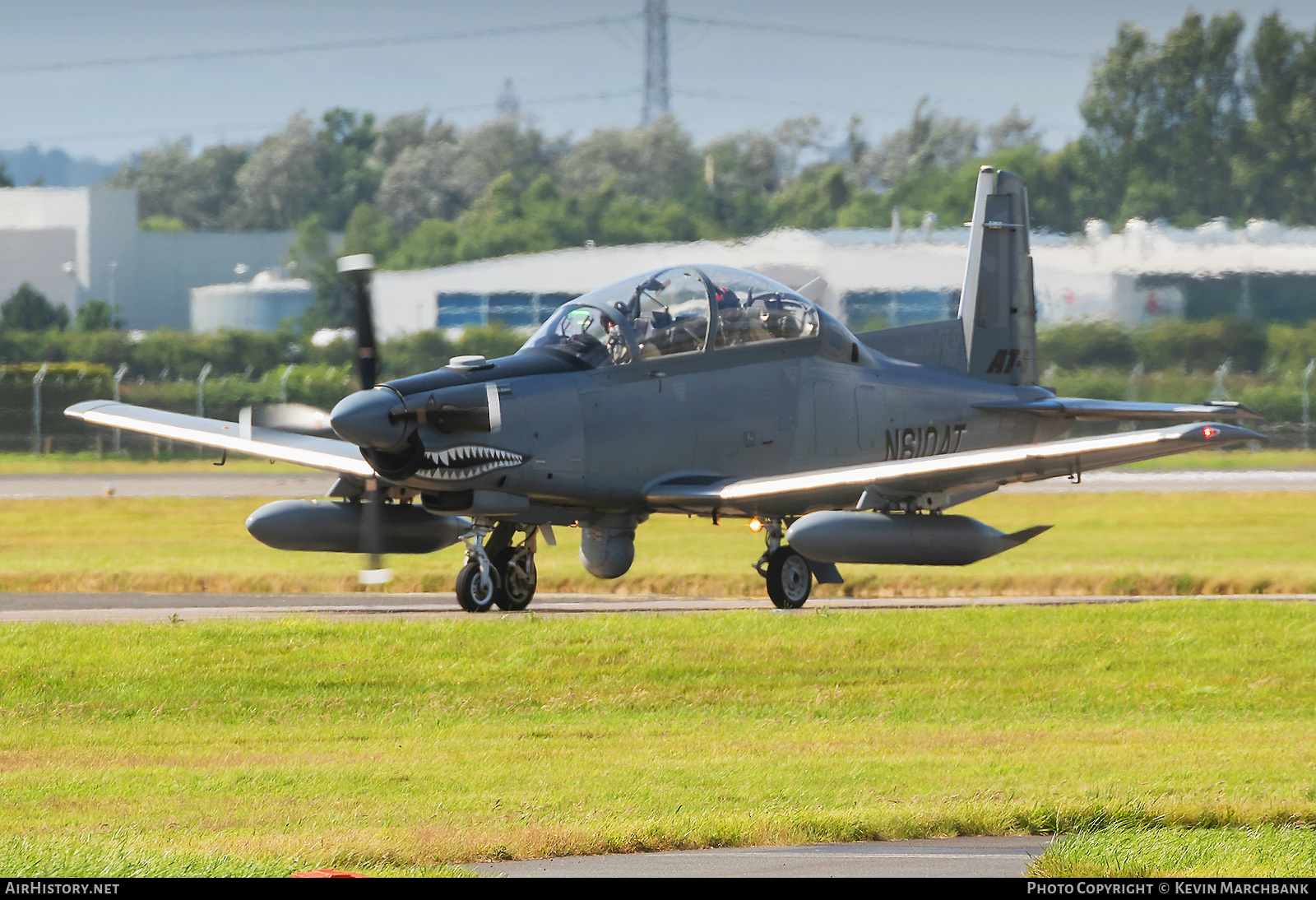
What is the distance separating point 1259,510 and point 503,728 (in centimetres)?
2560

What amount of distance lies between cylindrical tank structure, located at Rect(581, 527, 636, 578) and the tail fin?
659cm

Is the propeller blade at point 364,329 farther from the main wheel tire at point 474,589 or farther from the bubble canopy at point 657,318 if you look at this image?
the main wheel tire at point 474,589

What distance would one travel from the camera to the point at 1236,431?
16.5 m

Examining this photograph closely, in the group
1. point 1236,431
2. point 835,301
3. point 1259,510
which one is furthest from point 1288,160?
point 1236,431

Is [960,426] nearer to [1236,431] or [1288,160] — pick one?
[1236,431]

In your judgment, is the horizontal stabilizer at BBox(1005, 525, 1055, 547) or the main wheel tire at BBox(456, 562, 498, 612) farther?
the horizontal stabilizer at BBox(1005, 525, 1055, 547)

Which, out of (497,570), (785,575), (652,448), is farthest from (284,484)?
(652,448)

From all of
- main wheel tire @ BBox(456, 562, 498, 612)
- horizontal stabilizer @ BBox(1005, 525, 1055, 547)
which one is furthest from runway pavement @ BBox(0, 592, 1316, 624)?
horizontal stabilizer @ BBox(1005, 525, 1055, 547)

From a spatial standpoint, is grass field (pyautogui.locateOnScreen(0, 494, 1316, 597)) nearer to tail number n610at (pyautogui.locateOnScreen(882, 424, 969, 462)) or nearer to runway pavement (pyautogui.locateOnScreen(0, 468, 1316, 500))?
runway pavement (pyautogui.locateOnScreen(0, 468, 1316, 500))

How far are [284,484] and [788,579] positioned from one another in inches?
1020

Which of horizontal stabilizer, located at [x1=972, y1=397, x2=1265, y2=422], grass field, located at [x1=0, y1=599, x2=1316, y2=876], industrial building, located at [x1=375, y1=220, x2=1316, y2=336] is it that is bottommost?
grass field, located at [x1=0, y1=599, x2=1316, y2=876]

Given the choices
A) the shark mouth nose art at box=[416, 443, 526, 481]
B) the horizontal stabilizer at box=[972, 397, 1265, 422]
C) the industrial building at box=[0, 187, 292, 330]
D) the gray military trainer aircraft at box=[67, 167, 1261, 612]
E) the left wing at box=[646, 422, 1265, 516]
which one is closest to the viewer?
the shark mouth nose art at box=[416, 443, 526, 481]

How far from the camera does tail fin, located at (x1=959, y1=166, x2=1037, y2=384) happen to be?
78.6 ft

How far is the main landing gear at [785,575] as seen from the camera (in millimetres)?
20125
